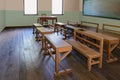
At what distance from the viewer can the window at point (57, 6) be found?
933 cm

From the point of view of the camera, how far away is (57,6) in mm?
9461

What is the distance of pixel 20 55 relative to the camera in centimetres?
361

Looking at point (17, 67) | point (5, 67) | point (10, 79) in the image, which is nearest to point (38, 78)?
point (10, 79)

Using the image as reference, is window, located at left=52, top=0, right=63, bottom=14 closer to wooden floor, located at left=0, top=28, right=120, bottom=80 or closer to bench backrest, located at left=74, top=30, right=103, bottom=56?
bench backrest, located at left=74, top=30, right=103, bottom=56

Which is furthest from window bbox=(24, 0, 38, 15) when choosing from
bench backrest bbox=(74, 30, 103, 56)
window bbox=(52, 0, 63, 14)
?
bench backrest bbox=(74, 30, 103, 56)

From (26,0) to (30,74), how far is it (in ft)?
22.9

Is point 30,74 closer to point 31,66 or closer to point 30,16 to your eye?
point 31,66

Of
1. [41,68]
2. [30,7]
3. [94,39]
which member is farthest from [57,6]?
[41,68]

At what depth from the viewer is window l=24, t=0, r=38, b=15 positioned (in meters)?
8.69

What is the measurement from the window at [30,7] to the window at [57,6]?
119 cm

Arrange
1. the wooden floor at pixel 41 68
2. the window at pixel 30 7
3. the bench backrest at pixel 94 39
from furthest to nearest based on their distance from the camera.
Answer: the window at pixel 30 7 → the bench backrest at pixel 94 39 → the wooden floor at pixel 41 68

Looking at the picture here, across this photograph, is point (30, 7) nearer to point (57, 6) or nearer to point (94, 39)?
point (57, 6)

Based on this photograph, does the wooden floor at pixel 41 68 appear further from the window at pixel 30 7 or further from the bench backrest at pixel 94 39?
the window at pixel 30 7

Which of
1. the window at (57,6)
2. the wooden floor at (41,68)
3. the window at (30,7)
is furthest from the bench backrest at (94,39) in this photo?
the window at (57,6)
